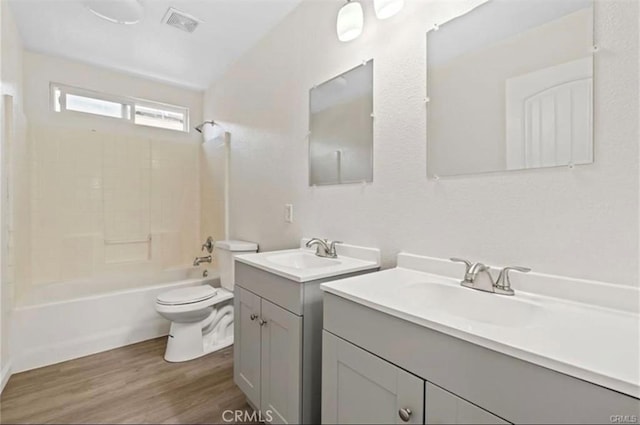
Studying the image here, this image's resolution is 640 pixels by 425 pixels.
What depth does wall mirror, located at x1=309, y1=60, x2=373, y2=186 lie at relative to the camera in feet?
4.96

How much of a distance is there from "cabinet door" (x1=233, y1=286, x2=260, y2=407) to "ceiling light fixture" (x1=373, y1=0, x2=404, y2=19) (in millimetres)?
1451

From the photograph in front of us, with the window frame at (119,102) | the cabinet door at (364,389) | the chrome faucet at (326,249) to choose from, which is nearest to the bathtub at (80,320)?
the chrome faucet at (326,249)

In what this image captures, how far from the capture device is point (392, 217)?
4.52ft

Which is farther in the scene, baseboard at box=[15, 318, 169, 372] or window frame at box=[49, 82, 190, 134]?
window frame at box=[49, 82, 190, 134]

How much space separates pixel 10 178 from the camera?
6.64ft

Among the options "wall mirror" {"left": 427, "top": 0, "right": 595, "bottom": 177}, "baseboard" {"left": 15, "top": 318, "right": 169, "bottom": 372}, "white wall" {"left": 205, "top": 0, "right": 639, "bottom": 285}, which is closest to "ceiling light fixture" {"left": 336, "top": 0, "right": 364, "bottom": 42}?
"white wall" {"left": 205, "top": 0, "right": 639, "bottom": 285}

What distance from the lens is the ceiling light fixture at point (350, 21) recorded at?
144cm

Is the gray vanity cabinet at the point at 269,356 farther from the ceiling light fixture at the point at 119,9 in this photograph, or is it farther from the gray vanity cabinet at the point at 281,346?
the ceiling light fixture at the point at 119,9

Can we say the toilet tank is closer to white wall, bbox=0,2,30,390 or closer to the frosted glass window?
white wall, bbox=0,2,30,390

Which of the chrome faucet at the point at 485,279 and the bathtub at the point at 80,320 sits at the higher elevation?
the chrome faucet at the point at 485,279

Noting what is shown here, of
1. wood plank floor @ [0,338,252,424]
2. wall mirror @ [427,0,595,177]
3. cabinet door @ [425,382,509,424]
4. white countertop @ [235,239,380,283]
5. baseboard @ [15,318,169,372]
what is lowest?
wood plank floor @ [0,338,252,424]

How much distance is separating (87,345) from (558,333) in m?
2.93

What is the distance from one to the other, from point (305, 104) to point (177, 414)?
6.39 ft

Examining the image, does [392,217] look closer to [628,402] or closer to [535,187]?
[535,187]
